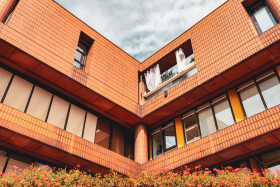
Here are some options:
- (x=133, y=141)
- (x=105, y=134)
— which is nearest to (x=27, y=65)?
(x=105, y=134)

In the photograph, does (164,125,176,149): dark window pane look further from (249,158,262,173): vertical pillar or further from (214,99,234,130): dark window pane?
(249,158,262,173): vertical pillar

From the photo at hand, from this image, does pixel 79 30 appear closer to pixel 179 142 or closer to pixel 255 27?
pixel 179 142

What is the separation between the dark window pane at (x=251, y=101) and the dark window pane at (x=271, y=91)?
268 millimetres

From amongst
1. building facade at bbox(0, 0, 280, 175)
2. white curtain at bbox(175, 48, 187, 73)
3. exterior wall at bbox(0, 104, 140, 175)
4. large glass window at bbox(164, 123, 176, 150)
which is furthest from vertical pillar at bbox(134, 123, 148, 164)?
white curtain at bbox(175, 48, 187, 73)

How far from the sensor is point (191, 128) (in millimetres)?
13961

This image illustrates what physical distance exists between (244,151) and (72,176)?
22.4ft

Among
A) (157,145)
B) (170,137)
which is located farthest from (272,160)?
(157,145)

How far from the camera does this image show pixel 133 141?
52.9 ft

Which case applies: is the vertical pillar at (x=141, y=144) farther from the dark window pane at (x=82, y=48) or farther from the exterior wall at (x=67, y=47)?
the dark window pane at (x=82, y=48)

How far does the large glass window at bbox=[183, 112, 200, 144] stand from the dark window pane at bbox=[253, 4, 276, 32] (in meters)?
5.35

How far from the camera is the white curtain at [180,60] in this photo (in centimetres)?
1520

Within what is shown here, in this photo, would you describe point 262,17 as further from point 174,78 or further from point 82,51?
point 82,51

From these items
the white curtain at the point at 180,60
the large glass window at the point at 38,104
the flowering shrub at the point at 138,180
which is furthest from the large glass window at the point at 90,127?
the white curtain at the point at 180,60

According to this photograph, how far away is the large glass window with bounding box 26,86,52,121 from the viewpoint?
1223 cm
